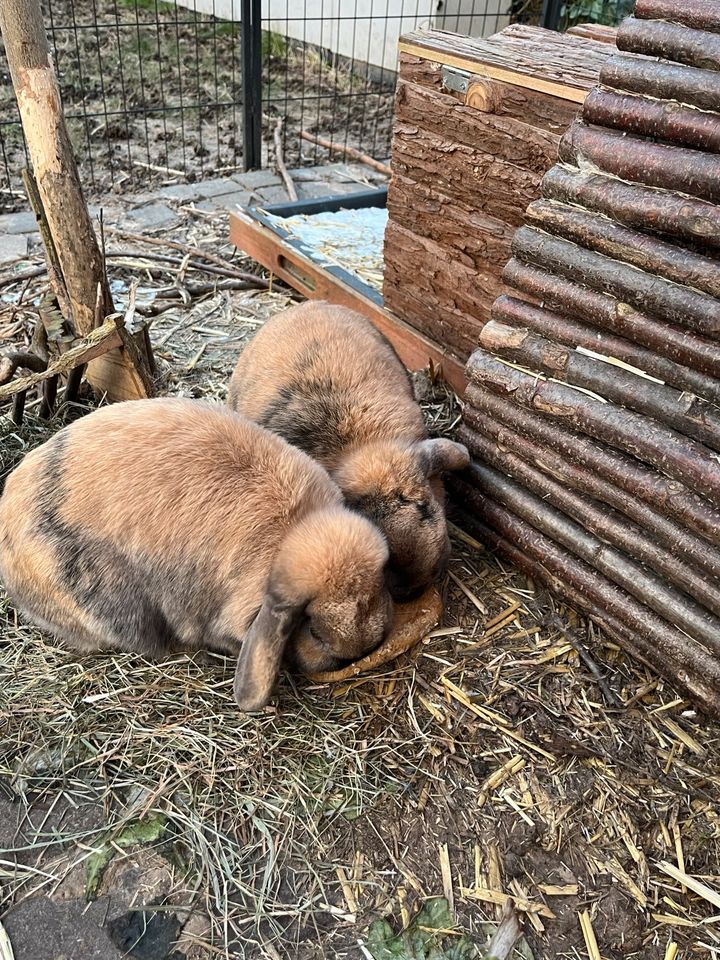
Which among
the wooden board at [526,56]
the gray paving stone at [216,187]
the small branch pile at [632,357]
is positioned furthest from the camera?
the gray paving stone at [216,187]

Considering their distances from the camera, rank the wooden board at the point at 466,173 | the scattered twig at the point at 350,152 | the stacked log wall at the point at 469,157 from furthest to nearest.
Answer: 1. the scattered twig at the point at 350,152
2. the wooden board at the point at 466,173
3. the stacked log wall at the point at 469,157

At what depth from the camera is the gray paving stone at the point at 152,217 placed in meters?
7.09

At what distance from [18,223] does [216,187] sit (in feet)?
6.20

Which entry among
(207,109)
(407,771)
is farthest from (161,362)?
(207,109)

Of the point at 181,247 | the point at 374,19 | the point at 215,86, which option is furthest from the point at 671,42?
the point at 374,19

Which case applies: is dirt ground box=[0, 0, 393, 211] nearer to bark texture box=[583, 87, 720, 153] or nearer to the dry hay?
bark texture box=[583, 87, 720, 153]

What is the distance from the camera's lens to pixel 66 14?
1175 cm

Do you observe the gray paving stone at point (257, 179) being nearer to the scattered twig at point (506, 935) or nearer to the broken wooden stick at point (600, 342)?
the broken wooden stick at point (600, 342)

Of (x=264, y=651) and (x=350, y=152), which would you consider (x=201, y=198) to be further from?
(x=264, y=651)

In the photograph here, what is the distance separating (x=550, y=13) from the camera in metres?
8.80

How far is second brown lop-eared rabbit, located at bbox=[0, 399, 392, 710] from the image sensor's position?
9.34 ft

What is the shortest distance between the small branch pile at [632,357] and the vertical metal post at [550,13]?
22.2ft

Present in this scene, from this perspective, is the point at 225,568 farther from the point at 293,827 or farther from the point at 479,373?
the point at 479,373

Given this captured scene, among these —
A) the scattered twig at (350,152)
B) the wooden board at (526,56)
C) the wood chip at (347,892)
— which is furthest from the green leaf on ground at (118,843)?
the scattered twig at (350,152)
